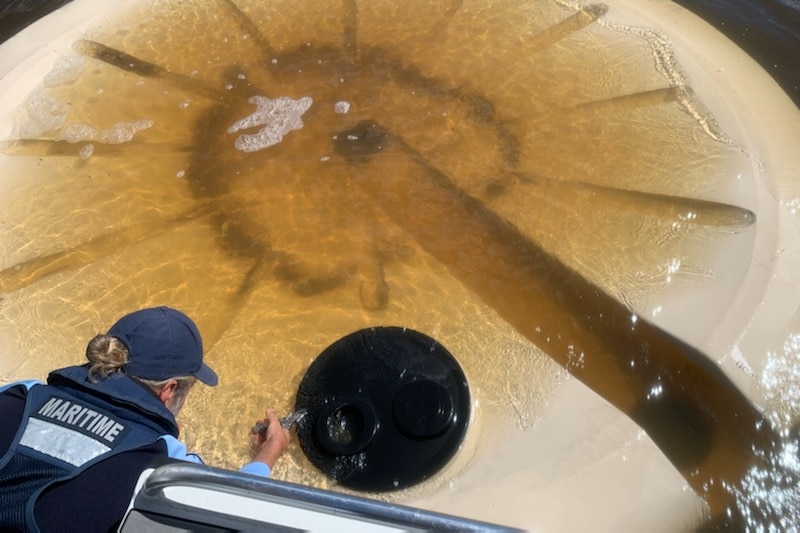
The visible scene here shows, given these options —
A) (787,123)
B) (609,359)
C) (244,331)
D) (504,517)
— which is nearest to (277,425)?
(244,331)

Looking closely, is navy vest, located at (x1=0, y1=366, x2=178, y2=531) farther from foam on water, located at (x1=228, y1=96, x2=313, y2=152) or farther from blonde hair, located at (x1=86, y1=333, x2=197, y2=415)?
foam on water, located at (x1=228, y1=96, x2=313, y2=152)

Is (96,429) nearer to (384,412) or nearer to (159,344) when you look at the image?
(159,344)

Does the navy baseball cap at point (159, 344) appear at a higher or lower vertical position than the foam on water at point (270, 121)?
higher

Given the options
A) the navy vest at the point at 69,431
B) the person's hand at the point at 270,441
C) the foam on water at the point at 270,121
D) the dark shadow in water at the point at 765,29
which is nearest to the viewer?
the navy vest at the point at 69,431

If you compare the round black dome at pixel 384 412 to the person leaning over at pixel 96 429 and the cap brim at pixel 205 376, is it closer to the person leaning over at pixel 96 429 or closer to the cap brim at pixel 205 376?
the cap brim at pixel 205 376

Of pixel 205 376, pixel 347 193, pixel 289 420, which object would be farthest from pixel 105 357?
pixel 347 193

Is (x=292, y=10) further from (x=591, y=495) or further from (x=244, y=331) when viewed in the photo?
(x=591, y=495)

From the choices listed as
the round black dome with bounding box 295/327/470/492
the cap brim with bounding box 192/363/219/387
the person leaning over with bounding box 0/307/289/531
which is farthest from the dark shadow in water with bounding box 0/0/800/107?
the person leaning over with bounding box 0/307/289/531

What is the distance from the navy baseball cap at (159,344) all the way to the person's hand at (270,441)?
48cm

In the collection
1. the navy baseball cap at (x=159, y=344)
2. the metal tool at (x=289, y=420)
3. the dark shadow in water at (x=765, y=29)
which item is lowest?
the metal tool at (x=289, y=420)

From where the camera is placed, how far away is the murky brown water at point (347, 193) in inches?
94.6

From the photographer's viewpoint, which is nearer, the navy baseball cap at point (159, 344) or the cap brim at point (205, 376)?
the navy baseball cap at point (159, 344)

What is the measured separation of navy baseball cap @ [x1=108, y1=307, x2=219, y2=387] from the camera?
149cm

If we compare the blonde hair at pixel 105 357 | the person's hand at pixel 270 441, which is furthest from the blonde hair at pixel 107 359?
the person's hand at pixel 270 441
